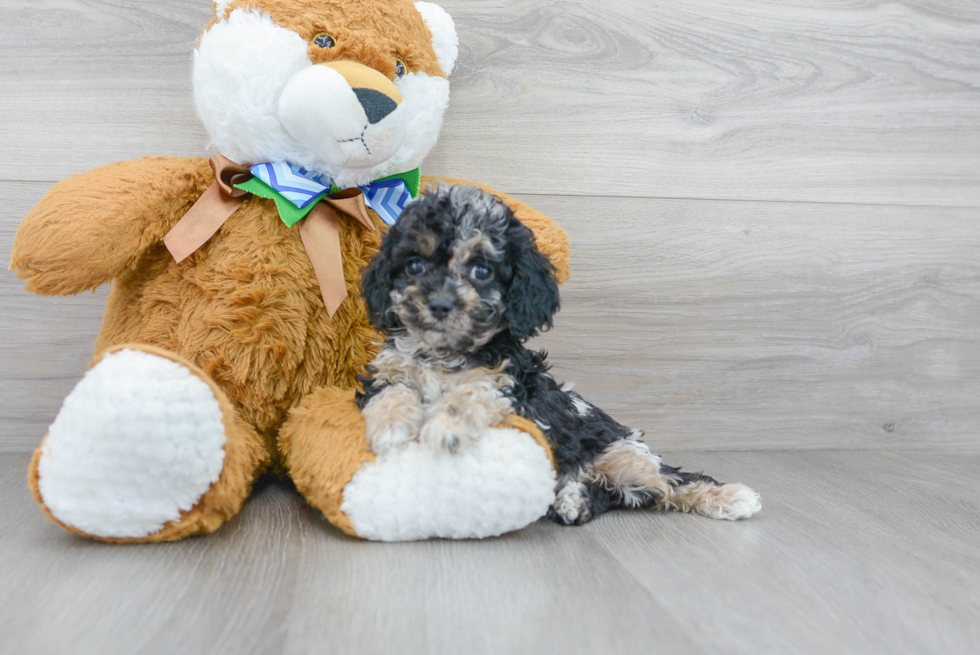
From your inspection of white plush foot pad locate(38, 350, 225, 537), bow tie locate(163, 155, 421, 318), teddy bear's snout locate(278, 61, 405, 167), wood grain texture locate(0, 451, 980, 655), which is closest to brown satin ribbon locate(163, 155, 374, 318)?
bow tie locate(163, 155, 421, 318)

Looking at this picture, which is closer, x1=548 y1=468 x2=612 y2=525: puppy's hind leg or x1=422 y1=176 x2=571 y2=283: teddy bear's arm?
x1=548 y1=468 x2=612 y2=525: puppy's hind leg

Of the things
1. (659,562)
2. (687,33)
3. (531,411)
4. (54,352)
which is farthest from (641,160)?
(54,352)

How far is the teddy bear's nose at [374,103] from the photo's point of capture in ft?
4.78

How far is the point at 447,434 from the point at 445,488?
10 centimetres

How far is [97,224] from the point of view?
4.77 ft

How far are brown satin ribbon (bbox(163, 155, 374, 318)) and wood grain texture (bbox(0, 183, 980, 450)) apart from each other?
64 cm

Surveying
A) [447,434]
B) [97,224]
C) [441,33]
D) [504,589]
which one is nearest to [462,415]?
[447,434]

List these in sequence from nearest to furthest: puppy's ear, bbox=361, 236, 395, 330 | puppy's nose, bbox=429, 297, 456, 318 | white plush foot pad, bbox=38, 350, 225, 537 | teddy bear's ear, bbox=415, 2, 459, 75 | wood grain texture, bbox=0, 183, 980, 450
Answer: white plush foot pad, bbox=38, 350, 225, 537 < puppy's nose, bbox=429, 297, 456, 318 < puppy's ear, bbox=361, 236, 395, 330 < teddy bear's ear, bbox=415, 2, 459, 75 < wood grain texture, bbox=0, 183, 980, 450

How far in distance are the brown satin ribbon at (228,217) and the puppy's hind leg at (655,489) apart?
0.72 m

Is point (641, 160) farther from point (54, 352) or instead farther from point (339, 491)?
point (54, 352)

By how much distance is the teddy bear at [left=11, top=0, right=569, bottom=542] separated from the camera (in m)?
1.24

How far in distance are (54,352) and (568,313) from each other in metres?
1.44

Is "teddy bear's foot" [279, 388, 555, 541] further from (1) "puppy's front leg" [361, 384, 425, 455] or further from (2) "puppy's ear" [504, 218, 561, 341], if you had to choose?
(2) "puppy's ear" [504, 218, 561, 341]

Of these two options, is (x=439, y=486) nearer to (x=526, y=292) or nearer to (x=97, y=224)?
(x=526, y=292)
